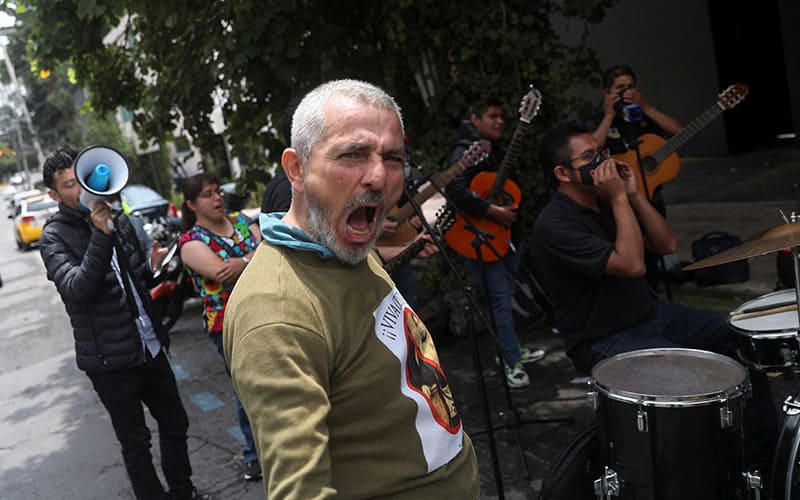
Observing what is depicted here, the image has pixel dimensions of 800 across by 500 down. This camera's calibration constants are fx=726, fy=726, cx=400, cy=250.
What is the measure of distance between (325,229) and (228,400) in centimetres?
463

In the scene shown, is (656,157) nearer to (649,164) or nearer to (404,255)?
(649,164)

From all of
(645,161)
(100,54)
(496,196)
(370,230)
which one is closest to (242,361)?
(370,230)

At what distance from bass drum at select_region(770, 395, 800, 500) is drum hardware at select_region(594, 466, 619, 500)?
557 millimetres

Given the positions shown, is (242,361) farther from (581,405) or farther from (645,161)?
(645,161)

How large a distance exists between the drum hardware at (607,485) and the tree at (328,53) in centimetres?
396

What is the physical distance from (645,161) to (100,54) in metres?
5.55

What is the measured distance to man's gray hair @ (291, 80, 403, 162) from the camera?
1.62m

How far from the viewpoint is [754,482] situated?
2619 millimetres

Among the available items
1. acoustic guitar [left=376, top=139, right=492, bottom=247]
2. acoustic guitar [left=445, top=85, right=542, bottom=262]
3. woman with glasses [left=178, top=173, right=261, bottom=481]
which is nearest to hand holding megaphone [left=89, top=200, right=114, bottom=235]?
woman with glasses [left=178, top=173, right=261, bottom=481]

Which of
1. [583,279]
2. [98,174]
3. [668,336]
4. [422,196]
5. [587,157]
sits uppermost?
[98,174]

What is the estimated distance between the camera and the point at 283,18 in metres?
5.72

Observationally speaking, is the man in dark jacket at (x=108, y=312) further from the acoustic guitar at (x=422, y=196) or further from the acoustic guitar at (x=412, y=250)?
the acoustic guitar at (x=422, y=196)

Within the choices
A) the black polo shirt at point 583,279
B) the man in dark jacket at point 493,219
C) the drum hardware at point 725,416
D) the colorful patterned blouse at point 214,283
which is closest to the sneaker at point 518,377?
the man in dark jacket at point 493,219

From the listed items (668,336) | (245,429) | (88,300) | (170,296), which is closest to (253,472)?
(245,429)
